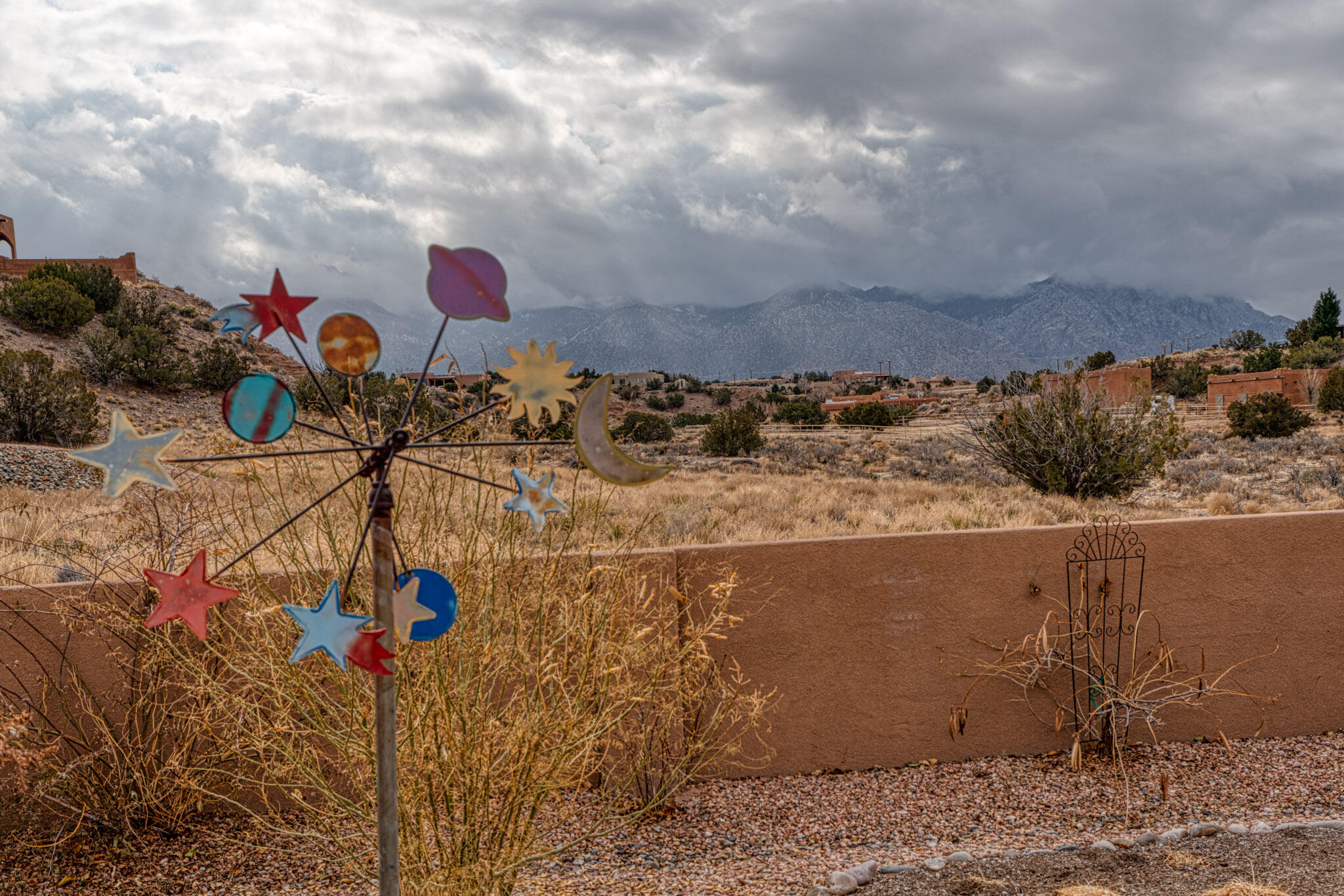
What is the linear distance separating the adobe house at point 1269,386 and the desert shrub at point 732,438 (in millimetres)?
25290

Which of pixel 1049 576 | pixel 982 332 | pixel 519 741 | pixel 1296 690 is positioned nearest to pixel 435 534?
pixel 519 741

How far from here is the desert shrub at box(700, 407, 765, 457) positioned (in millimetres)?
22938

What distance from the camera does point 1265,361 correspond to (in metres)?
42.3

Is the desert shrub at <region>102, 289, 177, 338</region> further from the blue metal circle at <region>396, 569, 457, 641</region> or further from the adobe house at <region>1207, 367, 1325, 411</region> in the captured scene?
the adobe house at <region>1207, 367, 1325, 411</region>

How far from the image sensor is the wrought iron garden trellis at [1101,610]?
16.4 feet

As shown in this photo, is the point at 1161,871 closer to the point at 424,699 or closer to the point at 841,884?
the point at 841,884

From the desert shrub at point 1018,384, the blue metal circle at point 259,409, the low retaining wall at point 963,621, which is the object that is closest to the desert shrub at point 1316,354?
the desert shrub at point 1018,384

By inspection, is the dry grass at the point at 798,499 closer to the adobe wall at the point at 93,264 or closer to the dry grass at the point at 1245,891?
the dry grass at the point at 1245,891

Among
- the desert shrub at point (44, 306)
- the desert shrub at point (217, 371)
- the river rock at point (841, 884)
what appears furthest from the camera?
the desert shrub at point (44, 306)

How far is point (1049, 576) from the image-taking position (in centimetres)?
499

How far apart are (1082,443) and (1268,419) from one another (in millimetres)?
17805

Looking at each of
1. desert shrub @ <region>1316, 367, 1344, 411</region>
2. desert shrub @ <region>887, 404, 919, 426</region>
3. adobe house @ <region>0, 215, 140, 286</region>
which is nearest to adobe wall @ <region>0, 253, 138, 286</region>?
adobe house @ <region>0, 215, 140, 286</region>

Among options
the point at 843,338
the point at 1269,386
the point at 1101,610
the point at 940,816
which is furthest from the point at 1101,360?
the point at 843,338

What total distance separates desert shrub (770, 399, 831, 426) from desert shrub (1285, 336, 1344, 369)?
77.1 feet
